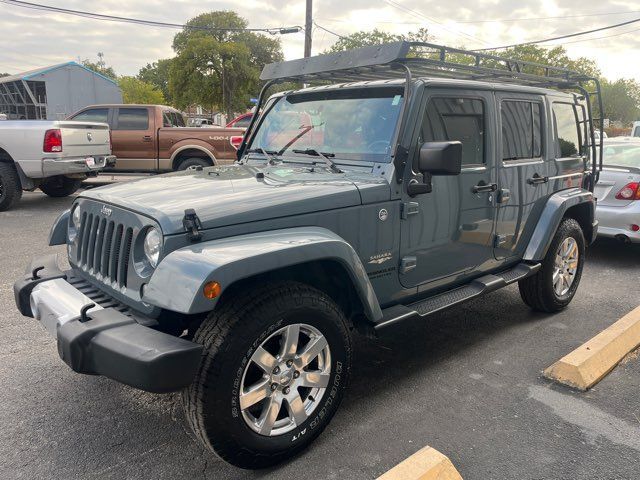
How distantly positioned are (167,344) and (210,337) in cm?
22

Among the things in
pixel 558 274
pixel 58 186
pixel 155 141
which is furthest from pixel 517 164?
pixel 58 186

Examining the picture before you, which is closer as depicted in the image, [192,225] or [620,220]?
[192,225]

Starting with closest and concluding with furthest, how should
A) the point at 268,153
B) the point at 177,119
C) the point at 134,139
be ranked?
the point at 268,153 → the point at 134,139 → the point at 177,119

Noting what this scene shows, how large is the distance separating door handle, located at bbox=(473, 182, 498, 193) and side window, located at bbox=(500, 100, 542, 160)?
287 mm

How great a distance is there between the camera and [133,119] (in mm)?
11578

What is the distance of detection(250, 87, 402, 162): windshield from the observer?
3.35 m

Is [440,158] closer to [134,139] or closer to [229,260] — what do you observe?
[229,260]

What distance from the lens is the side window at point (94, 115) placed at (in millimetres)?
11664

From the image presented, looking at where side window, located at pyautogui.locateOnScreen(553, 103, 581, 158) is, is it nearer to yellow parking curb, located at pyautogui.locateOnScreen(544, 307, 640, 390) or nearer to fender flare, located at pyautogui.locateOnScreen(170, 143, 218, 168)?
yellow parking curb, located at pyautogui.locateOnScreen(544, 307, 640, 390)

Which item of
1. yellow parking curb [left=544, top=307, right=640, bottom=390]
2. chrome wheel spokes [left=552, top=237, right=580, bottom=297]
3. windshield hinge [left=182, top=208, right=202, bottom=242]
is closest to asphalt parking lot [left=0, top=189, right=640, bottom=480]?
yellow parking curb [left=544, top=307, right=640, bottom=390]

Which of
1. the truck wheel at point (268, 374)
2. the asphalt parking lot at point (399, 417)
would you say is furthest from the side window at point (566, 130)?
the truck wheel at point (268, 374)

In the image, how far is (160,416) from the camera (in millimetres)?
3098

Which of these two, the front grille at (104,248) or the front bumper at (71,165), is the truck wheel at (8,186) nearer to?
the front bumper at (71,165)

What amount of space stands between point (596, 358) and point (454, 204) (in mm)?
1441
